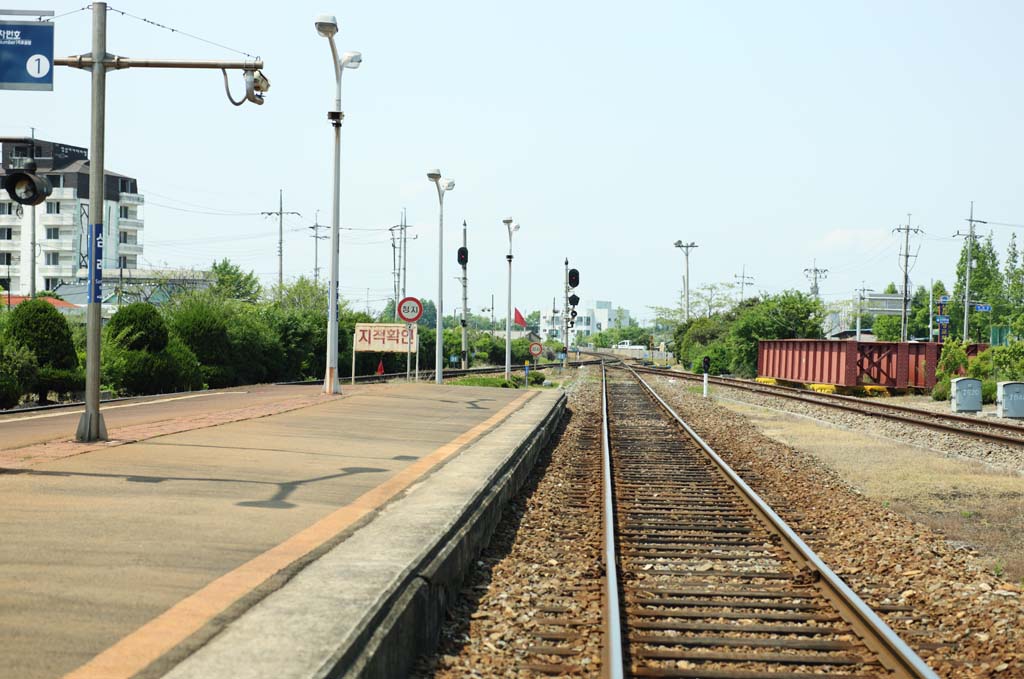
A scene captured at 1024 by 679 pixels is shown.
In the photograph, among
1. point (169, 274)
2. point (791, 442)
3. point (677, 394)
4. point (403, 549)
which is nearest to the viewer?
point (403, 549)

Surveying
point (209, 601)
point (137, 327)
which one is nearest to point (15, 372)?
point (137, 327)

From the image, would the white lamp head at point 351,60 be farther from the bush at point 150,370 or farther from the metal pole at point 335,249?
the bush at point 150,370

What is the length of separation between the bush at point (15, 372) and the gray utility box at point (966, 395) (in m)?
25.5

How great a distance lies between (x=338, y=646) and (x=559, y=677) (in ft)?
5.19

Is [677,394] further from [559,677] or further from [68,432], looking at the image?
[559,677]

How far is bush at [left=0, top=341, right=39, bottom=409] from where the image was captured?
20.8 metres

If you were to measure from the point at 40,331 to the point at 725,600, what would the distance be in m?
20.2

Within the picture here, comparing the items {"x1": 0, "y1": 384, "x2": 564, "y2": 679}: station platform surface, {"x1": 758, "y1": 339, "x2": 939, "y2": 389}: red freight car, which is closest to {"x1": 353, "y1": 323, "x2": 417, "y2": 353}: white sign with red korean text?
{"x1": 0, "y1": 384, "x2": 564, "y2": 679}: station platform surface

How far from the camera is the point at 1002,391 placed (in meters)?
27.0

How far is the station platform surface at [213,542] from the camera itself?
4.88 metres

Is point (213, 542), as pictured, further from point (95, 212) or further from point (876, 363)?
point (876, 363)

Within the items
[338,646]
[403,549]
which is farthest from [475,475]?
[338,646]

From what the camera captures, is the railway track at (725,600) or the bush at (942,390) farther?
the bush at (942,390)

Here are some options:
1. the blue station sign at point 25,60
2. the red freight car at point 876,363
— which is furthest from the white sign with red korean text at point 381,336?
the blue station sign at point 25,60
